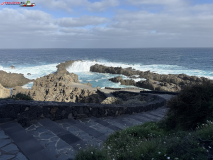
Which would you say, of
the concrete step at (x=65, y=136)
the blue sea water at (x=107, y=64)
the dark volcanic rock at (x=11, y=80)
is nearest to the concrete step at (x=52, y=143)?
the concrete step at (x=65, y=136)

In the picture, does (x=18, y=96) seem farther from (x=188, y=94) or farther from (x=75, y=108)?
(x=188, y=94)

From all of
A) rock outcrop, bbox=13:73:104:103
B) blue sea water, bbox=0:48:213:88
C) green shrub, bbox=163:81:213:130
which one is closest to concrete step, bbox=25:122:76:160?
green shrub, bbox=163:81:213:130

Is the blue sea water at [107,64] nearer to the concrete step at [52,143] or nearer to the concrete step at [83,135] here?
the concrete step at [83,135]

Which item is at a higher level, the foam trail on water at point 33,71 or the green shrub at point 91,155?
the green shrub at point 91,155

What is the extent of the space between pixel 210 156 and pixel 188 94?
2.40 metres

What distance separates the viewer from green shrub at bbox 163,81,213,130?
4.40 meters

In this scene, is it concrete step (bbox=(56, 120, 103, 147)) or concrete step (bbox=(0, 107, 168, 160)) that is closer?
concrete step (bbox=(0, 107, 168, 160))

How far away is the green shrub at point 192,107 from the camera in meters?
4.40

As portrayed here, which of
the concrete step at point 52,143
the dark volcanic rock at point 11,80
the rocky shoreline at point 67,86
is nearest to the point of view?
the concrete step at point 52,143

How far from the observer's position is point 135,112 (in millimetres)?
8891

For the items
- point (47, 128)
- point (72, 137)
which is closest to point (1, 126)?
point (47, 128)

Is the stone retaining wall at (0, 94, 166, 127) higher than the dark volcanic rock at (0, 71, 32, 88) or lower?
higher

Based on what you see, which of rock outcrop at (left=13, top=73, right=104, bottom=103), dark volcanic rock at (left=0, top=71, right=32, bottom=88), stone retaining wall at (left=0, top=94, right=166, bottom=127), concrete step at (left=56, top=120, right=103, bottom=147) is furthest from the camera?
dark volcanic rock at (left=0, top=71, right=32, bottom=88)

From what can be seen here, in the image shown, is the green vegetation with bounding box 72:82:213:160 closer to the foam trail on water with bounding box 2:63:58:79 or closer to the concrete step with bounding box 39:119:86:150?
the concrete step with bounding box 39:119:86:150
